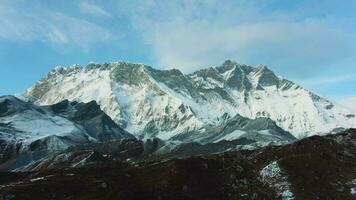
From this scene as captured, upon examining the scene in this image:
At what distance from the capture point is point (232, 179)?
145875 millimetres

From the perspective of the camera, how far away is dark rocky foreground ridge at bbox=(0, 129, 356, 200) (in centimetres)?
13562

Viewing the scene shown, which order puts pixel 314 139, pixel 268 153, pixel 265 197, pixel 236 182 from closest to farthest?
1. pixel 265 197
2. pixel 236 182
3. pixel 268 153
4. pixel 314 139

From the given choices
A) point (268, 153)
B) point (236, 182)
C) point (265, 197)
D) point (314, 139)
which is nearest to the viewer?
point (265, 197)

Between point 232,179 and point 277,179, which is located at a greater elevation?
point 232,179

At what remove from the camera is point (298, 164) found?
493ft

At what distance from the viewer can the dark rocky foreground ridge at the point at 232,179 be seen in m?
136

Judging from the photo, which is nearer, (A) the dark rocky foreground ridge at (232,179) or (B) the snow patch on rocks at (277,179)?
(B) the snow patch on rocks at (277,179)

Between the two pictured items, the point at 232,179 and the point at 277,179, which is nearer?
the point at 277,179

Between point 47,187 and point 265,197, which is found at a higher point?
point 47,187

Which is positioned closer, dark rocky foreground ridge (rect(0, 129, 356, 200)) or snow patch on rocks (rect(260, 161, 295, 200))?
snow patch on rocks (rect(260, 161, 295, 200))

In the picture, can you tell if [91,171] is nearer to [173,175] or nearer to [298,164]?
[173,175]

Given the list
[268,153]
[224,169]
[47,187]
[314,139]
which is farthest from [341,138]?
[47,187]

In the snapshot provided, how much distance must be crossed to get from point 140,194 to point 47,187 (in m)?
25.9

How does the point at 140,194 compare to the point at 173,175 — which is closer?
the point at 140,194
